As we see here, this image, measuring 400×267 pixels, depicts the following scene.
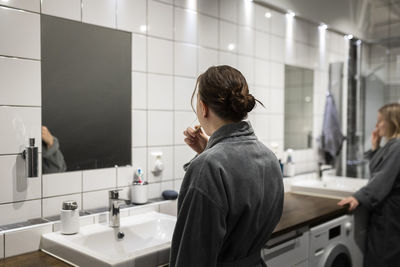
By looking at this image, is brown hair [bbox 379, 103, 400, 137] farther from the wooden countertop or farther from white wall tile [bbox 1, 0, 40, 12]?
white wall tile [bbox 1, 0, 40, 12]

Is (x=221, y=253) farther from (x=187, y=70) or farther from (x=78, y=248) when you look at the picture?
(x=187, y=70)

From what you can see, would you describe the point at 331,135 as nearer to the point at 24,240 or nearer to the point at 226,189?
the point at 226,189

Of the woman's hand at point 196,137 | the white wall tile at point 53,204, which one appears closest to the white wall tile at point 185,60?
the woman's hand at point 196,137

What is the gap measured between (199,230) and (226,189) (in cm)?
14

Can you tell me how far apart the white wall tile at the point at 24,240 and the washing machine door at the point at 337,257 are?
60.4 inches

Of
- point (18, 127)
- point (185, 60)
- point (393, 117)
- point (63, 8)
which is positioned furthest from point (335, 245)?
point (63, 8)

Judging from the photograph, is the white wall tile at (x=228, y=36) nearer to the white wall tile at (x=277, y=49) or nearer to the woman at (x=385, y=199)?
the white wall tile at (x=277, y=49)

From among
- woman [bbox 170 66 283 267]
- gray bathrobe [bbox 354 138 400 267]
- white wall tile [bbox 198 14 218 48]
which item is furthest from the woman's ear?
gray bathrobe [bbox 354 138 400 267]

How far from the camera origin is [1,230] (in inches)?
59.7

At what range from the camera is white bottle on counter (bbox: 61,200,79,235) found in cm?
162

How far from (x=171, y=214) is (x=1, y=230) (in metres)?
0.83

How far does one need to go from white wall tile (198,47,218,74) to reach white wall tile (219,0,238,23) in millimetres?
258

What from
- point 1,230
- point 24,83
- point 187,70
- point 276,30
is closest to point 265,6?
point 276,30

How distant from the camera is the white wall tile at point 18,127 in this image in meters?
1.57
